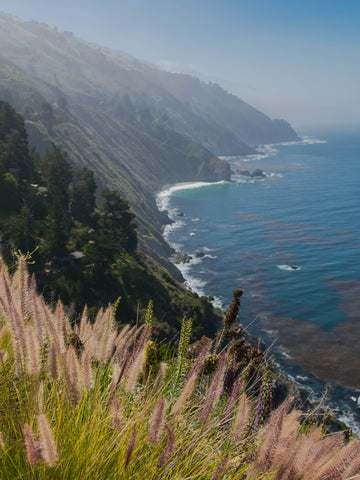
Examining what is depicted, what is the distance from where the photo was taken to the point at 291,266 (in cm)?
7412

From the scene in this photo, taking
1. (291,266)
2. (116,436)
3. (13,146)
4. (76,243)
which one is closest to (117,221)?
(76,243)

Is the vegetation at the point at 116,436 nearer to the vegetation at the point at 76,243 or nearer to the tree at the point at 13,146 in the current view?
the vegetation at the point at 76,243

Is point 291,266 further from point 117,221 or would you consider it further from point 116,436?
point 116,436

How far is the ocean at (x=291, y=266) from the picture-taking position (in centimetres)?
4447

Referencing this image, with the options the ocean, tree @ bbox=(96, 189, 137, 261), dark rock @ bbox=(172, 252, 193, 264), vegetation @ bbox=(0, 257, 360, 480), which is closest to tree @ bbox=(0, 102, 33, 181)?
tree @ bbox=(96, 189, 137, 261)

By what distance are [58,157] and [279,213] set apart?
249ft

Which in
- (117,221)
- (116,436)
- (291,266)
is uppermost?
(116,436)

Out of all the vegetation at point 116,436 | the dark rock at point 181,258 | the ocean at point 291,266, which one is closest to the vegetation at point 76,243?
the ocean at point 291,266

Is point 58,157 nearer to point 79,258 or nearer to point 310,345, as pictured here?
point 79,258

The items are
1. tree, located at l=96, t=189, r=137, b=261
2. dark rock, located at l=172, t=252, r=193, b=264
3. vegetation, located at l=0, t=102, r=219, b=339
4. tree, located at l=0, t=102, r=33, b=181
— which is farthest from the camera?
dark rock, located at l=172, t=252, r=193, b=264

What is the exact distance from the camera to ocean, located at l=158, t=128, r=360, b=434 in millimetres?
44469

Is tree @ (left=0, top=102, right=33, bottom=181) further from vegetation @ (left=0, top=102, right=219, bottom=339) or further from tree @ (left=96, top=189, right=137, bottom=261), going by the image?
tree @ (left=96, top=189, right=137, bottom=261)

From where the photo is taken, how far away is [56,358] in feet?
9.25

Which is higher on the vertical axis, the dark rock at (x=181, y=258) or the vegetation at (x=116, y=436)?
the vegetation at (x=116, y=436)
